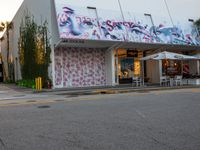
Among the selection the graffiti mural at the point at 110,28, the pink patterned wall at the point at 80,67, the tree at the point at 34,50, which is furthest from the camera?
the tree at the point at 34,50

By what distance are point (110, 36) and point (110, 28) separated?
0.80 m

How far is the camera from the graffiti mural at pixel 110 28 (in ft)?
69.0

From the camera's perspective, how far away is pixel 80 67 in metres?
23.9

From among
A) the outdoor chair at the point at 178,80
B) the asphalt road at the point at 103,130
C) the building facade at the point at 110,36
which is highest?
the building facade at the point at 110,36

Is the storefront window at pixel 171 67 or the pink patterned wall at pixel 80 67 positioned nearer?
the pink patterned wall at pixel 80 67

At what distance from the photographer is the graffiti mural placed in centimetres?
2103

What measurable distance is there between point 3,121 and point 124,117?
147 inches

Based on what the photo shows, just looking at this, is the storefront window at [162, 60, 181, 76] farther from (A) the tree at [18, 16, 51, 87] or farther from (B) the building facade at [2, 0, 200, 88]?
(A) the tree at [18, 16, 51, 87]

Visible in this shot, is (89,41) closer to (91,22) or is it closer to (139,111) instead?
(91,22)

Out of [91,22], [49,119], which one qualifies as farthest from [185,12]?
[49,119]

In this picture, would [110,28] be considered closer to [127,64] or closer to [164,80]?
[127,64]

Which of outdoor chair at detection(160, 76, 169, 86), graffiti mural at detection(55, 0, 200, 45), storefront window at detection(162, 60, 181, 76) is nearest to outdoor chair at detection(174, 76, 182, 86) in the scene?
outdoor chair at detection(160, 76, 169, 86)

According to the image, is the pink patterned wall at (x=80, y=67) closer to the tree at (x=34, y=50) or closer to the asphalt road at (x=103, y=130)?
the tree at (x=34, y=50)

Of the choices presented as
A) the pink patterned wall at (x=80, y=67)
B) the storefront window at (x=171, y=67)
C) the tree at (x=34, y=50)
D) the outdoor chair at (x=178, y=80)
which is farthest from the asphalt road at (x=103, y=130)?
the storefront window at (x=171, y=67)
